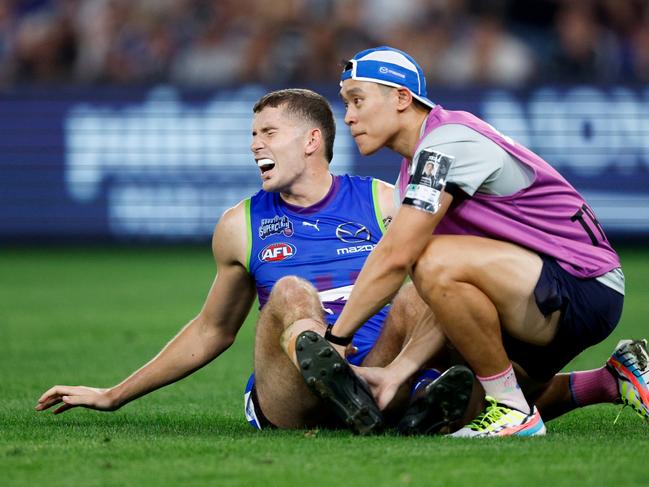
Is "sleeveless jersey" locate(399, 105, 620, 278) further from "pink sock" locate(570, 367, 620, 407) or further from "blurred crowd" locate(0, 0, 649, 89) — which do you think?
"blurred crowd" locate(0, 0, 649, 89)

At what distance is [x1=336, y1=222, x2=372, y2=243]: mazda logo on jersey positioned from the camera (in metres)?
5.72

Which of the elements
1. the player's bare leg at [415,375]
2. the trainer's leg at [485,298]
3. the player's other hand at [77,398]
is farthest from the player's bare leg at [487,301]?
the player's other hand at [77,398]

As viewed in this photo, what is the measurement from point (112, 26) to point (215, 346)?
12.9 metres

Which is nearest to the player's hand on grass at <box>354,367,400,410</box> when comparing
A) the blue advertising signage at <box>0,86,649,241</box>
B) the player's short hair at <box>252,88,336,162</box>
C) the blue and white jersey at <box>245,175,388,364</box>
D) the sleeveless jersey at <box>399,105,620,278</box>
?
the blue and white jersey at <box>245,175,388,364</box>

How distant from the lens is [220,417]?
236 inches

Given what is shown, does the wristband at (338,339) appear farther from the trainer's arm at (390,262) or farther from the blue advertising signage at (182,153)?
the blue advertising signage at (182,153)

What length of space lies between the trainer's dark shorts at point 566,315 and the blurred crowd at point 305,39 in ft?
37.3

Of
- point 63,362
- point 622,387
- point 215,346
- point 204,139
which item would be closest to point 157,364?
point 215,346

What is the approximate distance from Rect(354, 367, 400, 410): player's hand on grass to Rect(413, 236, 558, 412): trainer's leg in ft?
0.96

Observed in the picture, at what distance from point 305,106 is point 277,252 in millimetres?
731

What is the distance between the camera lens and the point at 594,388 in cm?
570

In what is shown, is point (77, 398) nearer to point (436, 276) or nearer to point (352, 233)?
point (352, 233)

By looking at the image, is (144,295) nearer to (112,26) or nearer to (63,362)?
(63,362)

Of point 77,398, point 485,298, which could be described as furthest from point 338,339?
point 77,398
